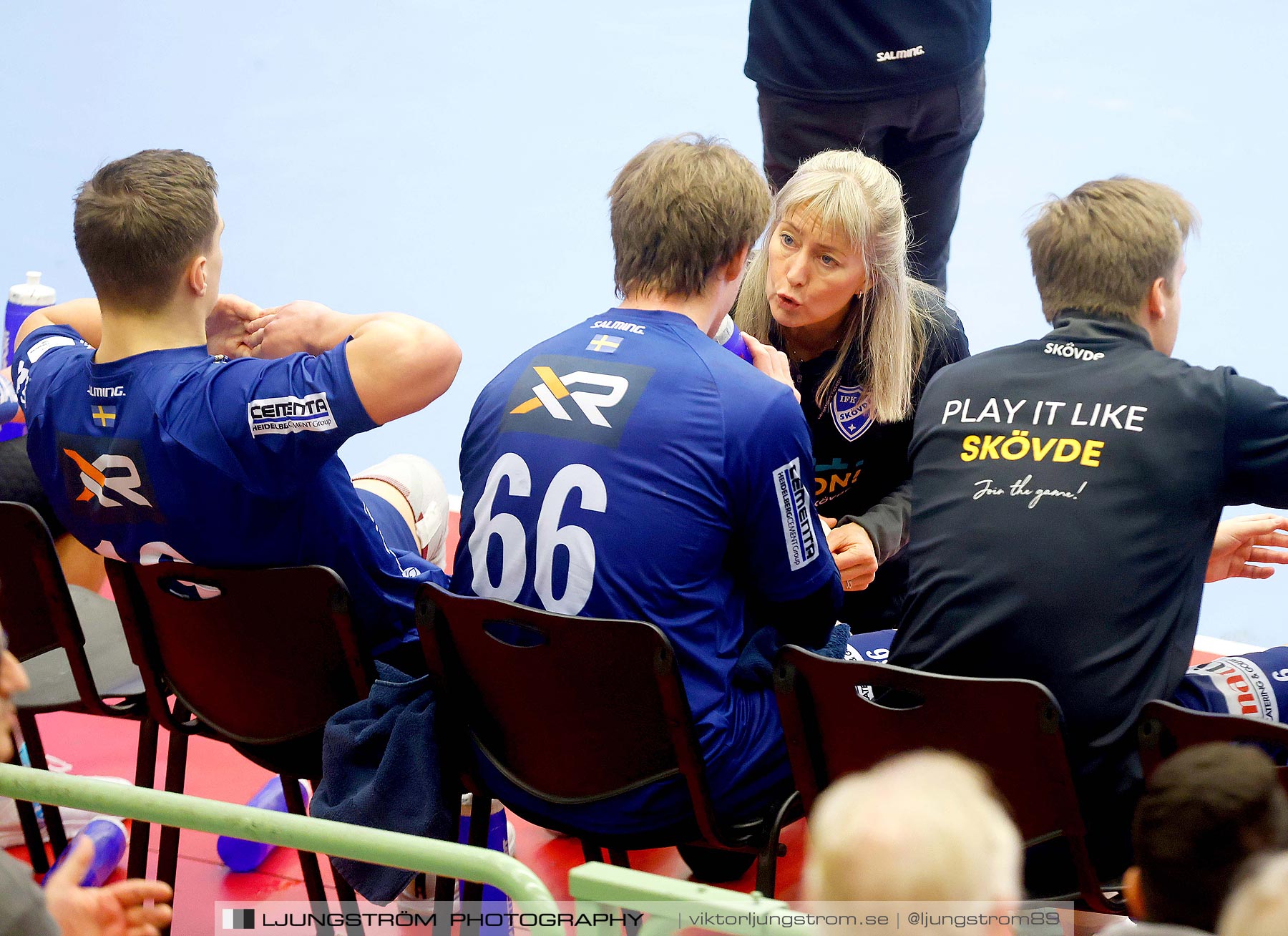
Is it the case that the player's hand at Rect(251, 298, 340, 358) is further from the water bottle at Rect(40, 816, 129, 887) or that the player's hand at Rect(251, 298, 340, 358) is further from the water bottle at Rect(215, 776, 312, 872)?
the water bottle at Rect(40, 816, 129, 887)

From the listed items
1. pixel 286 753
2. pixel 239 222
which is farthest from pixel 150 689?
pixel 239 222

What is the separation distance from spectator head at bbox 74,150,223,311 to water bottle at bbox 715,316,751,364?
91cm

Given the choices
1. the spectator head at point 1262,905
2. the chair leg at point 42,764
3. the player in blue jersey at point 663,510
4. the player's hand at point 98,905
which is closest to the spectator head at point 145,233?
the player in blue jersey at point 663,510

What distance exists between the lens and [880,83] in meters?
3.60

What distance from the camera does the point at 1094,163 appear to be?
5812 millimetres

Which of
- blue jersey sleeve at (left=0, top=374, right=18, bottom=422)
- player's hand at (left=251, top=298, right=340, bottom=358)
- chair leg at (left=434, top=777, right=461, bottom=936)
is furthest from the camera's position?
blue jersey sleeve at (left=0, top=374, right=18, bottom=422)

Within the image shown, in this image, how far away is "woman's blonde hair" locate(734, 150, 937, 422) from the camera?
2770 millimetres

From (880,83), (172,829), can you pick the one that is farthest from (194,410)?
(880,83)

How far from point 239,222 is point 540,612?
517cm

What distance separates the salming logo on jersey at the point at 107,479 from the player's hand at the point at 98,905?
0.84m

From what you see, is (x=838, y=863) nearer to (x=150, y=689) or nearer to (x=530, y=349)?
(x=530, y=349)

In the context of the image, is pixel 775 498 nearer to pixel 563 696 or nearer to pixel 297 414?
pixel 563 696

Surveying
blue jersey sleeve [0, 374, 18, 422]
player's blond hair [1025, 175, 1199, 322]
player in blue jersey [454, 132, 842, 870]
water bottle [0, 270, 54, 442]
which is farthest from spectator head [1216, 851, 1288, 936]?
water bottle [0, 270, 54, 442]

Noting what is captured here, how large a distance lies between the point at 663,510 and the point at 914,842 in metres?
0.98
